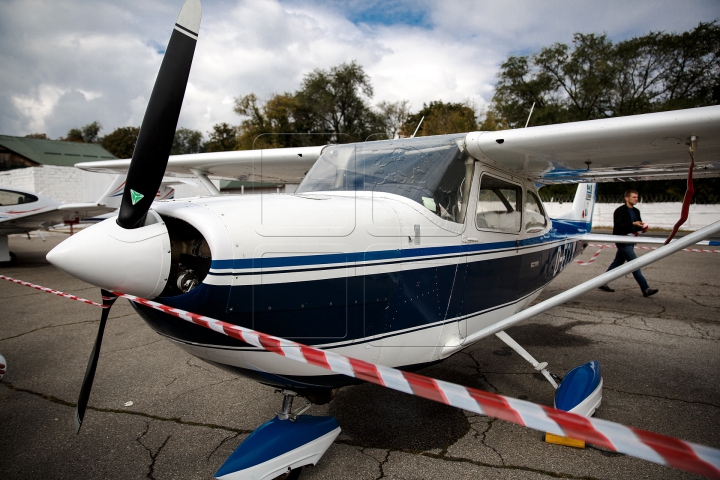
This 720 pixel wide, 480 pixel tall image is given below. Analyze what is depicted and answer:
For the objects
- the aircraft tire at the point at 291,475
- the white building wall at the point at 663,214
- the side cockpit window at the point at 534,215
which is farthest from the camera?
the white building wall at the point at 663,214

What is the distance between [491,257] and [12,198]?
43.9 ft

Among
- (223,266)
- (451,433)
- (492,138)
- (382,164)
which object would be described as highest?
(492,138)

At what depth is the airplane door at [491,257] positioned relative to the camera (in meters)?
2.93

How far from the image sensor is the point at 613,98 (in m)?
34.1

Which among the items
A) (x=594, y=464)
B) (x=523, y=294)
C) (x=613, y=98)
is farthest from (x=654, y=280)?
(x=613, y=98)

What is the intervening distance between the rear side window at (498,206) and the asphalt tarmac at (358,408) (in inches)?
53.7

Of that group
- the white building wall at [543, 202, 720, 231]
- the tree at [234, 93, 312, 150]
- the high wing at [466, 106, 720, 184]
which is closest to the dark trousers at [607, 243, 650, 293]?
the high wing at [466, 106, 720, 184]

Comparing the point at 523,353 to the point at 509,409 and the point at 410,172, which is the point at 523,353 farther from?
the point at 509,409

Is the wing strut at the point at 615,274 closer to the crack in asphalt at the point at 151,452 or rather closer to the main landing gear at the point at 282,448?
the main landing gear at the point at 282,448

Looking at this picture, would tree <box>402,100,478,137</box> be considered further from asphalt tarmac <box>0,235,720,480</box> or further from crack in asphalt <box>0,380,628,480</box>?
crack in asphalt <box>0,380,628,480</box>

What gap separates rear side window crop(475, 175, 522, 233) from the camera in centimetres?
316

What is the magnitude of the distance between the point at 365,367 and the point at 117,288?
108 centimetres

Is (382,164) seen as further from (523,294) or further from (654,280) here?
(654,280)

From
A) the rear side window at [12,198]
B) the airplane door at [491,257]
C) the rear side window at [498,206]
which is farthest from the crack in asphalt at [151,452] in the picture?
the rear side window at [12,198]
